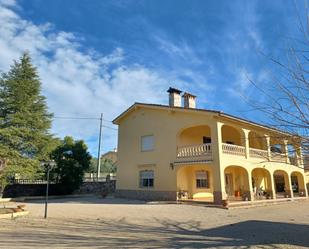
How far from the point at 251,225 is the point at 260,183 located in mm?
17594

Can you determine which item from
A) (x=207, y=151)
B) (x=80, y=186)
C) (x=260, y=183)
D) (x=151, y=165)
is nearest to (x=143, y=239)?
(x=207, y=151)

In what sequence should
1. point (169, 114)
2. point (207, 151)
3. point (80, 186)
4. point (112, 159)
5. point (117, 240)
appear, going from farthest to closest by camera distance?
point (112, 159)
point (80, 186)
point (169, 114)
point (207, 151)
point (117, 240)

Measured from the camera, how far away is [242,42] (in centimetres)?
666

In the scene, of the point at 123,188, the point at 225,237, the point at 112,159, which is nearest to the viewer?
the point at 225,237

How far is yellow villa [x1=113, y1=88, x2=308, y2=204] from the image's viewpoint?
21.6 meters

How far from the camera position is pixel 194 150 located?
73.2ft

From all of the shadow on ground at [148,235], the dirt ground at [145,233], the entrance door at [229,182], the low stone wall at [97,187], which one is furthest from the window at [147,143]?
the shadow on ground at [148,235]

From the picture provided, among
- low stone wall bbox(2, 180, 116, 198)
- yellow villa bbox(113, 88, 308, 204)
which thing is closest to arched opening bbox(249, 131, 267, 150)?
yellow villa bbox(113, 88, 308, 204)

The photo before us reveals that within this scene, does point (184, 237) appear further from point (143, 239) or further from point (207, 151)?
point (207, 151)

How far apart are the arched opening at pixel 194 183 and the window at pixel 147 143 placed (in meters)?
3.43

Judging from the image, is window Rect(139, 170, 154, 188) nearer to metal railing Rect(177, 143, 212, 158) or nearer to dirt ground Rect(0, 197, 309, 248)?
metal railing Rect(177, 143, 212, 158)

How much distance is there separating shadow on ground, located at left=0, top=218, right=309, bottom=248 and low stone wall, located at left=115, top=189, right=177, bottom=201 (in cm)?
1017

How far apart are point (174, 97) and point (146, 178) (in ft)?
24.0

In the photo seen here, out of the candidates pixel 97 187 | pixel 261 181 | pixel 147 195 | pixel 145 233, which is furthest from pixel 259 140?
pixel 97 187
